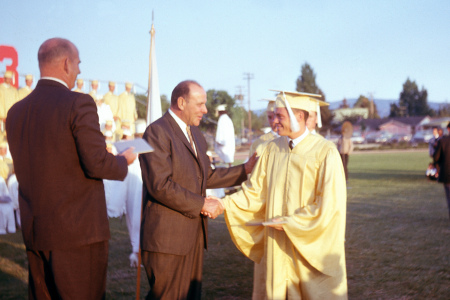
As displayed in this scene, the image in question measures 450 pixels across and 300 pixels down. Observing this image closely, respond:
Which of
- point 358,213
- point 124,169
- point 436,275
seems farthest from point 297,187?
point 358,213

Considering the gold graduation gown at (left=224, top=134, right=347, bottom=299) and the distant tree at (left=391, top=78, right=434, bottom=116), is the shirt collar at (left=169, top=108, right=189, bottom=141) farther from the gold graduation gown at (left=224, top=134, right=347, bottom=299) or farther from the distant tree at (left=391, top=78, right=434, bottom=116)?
the distant tree at (left=391, top=78, right=434, bottom=116)

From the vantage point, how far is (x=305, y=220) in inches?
144

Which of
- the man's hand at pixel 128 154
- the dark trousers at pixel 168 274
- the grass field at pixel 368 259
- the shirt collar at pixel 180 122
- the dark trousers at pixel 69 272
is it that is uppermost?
the shirt collar at pixel 180 122

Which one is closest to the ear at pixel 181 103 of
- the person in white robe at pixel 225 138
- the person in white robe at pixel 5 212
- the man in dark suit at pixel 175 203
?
the man in dark suit at pixel 175 203

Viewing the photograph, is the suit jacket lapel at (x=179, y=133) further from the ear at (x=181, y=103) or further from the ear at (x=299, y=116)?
the ear at (x=299, y=116)

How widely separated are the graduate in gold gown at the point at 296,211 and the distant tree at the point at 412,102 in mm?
107157

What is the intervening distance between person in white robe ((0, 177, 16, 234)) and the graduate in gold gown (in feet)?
24.0

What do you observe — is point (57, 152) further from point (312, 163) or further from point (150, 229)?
point (312, 163)

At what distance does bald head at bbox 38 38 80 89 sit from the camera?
296 centimetres

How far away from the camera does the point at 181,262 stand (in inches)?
145

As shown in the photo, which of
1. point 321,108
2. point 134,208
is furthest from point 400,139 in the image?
point 134,208

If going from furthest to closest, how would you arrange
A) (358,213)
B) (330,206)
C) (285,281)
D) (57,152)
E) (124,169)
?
(358,213), (285,281), (330,206), (124,169), (57,152)

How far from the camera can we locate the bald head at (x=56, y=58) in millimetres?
2959

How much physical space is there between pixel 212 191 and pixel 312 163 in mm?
9084
